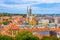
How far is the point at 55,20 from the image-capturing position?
13109mm

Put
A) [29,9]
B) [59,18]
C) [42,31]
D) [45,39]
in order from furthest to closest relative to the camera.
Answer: [59,18] < [29,9] < [42,31] < [45,39]

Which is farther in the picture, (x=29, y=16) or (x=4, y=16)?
(x=4, y=16)

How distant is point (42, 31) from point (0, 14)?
7727mm

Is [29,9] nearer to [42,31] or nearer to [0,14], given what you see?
[42,31]

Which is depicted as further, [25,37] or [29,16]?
[29,16]

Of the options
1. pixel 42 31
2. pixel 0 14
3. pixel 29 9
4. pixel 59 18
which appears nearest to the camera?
pixel 42 31

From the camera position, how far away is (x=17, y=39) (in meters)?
4.12

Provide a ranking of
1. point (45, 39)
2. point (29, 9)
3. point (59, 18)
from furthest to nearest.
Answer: point (59, 18) → point (29, 9) → point (45, 39)

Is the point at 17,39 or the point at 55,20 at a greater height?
the point at 17,39

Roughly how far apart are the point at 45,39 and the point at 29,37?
433 millimetres

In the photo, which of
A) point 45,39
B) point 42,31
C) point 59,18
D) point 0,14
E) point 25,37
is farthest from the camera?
point 0,14

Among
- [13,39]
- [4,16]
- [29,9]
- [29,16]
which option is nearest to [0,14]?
[4,16]

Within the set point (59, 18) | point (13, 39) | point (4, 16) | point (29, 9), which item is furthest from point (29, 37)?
point (4, 16)

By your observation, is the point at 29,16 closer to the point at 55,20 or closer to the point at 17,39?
the point at 55,20
